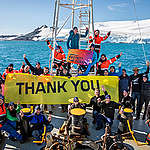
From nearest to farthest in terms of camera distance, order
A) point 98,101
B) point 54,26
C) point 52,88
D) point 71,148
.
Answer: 1. point 71,148
2. point 98,101
3. point 52,88
4. point 54,26

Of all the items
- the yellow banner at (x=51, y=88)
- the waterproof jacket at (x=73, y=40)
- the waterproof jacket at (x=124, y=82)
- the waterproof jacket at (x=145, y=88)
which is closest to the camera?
the yellow banner at (x=51, y=88)

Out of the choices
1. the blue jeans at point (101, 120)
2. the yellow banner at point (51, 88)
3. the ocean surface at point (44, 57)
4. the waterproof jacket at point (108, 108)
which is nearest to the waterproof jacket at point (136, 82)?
the yellow banner at point (51, 88)

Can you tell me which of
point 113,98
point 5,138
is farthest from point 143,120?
point 5,138

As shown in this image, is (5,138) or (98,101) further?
(98,101)

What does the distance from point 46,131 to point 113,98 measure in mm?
2650

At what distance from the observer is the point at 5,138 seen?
16.6 feet

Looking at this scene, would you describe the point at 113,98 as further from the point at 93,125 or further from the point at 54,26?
the point at 54,26

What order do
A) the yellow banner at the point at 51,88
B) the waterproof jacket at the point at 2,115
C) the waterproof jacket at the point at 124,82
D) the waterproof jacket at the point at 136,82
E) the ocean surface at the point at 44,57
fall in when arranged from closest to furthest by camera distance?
the waterproof jacket at the point at 2,115
the yellow banner at the point at 51,88
the waterproof jacket at the point at 136,82
the waterproof jacket at the point at 124,82
the ocean surface at the point at 44,57

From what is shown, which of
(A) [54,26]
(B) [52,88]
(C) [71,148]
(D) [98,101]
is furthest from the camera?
(A) [54,26]

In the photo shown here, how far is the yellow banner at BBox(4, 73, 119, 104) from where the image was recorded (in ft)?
19.7

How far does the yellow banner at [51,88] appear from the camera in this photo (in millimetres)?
6000

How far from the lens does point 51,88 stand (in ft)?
20.2

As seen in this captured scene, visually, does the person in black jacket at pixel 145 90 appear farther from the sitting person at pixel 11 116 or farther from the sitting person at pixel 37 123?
the sitting person at pixel 11 116

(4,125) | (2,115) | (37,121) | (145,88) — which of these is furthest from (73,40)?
(4,125)
